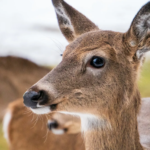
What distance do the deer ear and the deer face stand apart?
0.18 metres

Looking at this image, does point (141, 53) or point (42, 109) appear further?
point (141, 53)

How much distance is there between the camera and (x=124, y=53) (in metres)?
1.27

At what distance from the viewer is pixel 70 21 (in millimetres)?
1486

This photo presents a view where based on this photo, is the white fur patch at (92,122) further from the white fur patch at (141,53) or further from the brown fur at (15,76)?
the brown fur at (15,76)

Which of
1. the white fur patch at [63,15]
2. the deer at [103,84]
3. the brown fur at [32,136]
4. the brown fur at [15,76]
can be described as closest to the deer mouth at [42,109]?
the deer at [103,84]

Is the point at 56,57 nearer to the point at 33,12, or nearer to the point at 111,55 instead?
the point at 33,12

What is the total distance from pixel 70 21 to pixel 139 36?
0.36 metres

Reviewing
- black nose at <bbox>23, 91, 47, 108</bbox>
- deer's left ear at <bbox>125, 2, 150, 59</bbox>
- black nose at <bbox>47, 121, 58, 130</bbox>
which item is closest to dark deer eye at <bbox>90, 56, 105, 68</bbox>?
→ deer's left ear at <bbox>125, 2, 150, 59</bbox>

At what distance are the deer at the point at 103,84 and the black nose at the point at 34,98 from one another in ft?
0.05

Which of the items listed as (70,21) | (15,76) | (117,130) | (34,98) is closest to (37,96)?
(34,98)

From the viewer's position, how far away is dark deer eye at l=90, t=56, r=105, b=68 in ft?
4.00

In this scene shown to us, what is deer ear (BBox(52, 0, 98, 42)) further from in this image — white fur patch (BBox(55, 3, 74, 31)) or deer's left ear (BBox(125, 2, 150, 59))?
deer's left ear (BBox(125, 2, 150, 59))

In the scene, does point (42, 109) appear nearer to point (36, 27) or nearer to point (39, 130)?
point (39, 130)

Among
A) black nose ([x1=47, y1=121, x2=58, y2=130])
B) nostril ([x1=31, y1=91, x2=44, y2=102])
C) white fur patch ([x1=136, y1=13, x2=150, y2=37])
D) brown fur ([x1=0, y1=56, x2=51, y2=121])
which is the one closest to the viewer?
nostril ([x1=31, y1=91, x2=44, y2=102])
